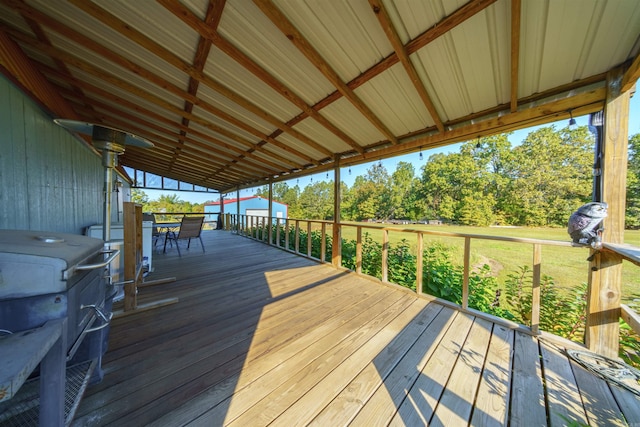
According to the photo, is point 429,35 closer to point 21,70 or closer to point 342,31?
point 342,31

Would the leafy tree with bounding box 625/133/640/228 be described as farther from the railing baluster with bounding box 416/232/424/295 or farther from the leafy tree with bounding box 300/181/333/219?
the leafy tree with bounding box 300/181/333/219

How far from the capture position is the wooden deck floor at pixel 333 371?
1.14m

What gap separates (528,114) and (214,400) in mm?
3422

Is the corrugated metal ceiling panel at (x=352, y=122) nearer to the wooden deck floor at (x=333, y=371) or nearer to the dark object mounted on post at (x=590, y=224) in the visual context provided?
the dark object mounted on post at (x=590, y=224)

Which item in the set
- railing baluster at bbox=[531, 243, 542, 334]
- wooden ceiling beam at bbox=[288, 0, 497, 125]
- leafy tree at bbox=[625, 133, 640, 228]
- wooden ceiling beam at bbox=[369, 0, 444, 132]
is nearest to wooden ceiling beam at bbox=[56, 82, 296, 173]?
wooden ceiling beam at bbox=[288, 0, 497, 125]

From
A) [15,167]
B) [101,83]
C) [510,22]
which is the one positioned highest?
[101,83]

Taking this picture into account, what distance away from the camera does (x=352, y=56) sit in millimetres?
1829

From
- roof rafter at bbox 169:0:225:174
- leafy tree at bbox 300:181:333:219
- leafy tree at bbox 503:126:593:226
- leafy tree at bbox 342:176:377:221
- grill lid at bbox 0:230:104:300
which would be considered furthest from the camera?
leafy tree at bbox 300:181:333:219

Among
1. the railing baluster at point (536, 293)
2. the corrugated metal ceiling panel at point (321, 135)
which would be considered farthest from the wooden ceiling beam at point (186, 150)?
the railing baluster at point (536, 293)

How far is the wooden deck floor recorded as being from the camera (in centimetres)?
114

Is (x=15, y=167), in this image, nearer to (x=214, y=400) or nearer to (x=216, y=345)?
(x=216, y=345)

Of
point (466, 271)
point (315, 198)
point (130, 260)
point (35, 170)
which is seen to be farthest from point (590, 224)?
point (315, 198)

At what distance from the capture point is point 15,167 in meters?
1.60

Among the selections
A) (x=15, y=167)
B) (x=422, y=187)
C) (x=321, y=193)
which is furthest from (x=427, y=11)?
(x=321, y=193)
